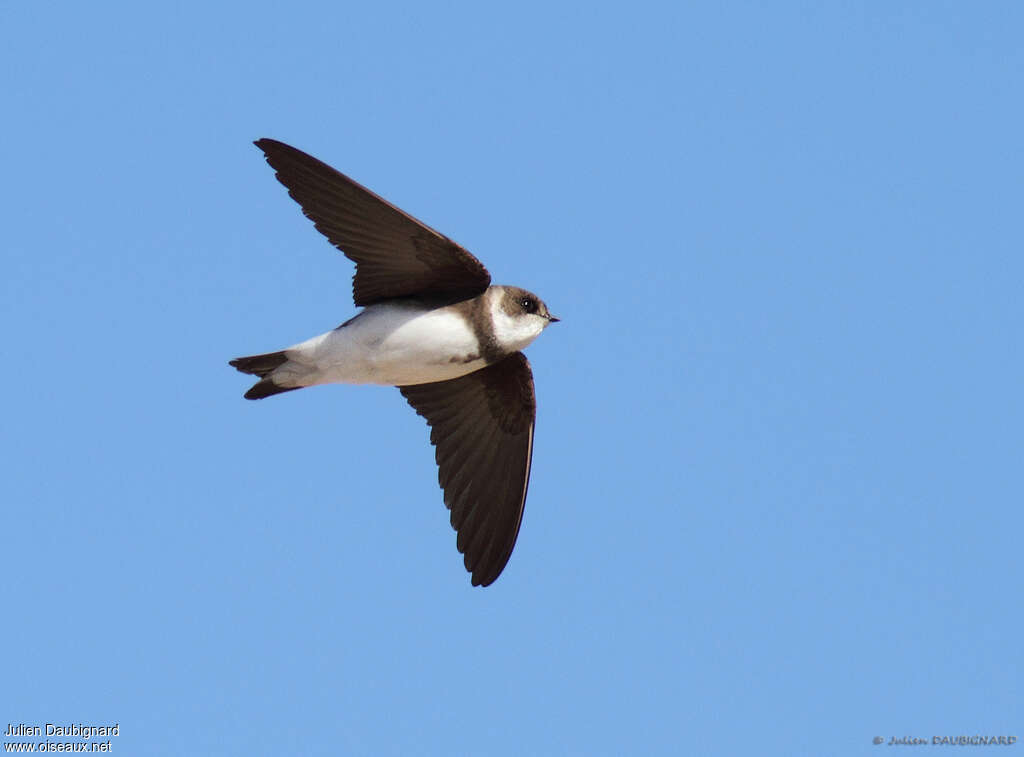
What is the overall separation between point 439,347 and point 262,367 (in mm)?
975

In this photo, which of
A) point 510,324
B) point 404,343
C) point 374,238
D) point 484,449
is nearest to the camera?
point 374,238

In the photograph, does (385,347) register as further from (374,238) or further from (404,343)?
(374,238)

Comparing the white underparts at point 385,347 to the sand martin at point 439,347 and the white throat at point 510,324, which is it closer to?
the sand martin at point 439,347

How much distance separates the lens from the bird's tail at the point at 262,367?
791cm

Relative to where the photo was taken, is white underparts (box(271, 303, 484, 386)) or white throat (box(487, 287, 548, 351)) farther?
white throat (box(487, 287, 548, 351))

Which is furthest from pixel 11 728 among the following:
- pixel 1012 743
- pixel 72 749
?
pixel 1012 743

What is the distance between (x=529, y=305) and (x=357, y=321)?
0.95 meters

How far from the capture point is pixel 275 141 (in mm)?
7285

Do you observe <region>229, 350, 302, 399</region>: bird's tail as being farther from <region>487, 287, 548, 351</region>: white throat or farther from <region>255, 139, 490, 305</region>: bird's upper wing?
<region>487, 287, 548, 351</region>: white throat

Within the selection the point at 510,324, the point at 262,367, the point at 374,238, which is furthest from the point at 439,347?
the point at 262,367

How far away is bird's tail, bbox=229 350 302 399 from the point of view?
791cm

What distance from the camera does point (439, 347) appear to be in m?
7.93

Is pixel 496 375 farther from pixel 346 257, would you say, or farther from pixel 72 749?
pixel 72 749

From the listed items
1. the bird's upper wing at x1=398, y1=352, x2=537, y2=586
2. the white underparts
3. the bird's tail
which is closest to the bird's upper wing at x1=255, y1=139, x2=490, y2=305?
the white underparts
